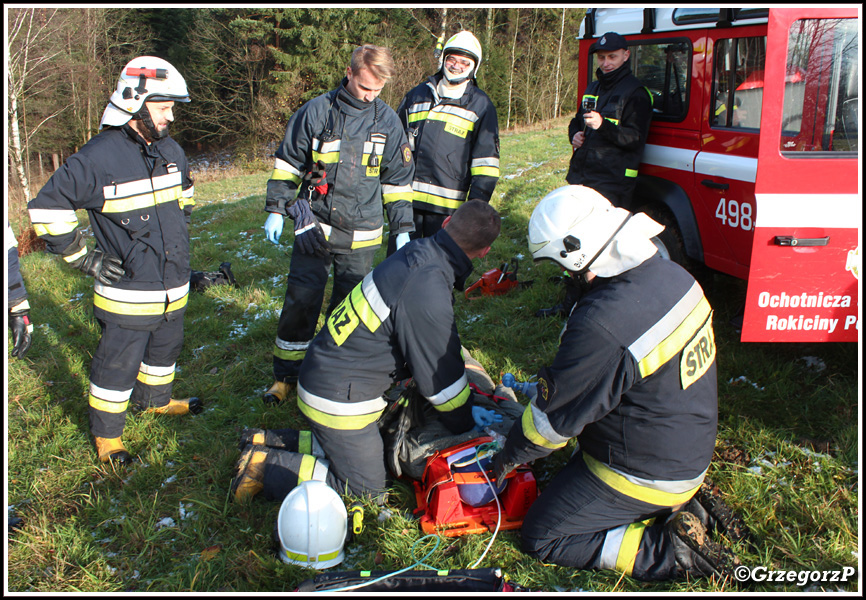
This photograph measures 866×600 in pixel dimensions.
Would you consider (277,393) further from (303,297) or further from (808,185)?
(808,185)

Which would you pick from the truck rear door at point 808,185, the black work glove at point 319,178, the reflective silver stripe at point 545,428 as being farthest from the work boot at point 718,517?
the black work glove at point 319,178

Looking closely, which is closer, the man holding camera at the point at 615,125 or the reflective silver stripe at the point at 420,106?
the man holding camera at the point at 615,125

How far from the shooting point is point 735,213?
375cm

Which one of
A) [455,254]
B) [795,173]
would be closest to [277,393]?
[455,254]

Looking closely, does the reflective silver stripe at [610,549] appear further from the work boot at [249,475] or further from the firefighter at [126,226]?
the firefighter at [126,226]

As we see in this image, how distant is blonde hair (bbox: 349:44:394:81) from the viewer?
3.65 metres

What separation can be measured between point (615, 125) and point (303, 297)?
111 inches

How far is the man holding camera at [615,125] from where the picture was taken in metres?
4.43

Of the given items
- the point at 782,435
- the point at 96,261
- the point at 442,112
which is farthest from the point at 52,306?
the point at 782,435

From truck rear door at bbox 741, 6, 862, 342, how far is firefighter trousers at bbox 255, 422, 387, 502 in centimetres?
223

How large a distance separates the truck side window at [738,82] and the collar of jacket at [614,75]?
73cm

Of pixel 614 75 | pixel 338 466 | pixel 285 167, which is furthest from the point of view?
pixel 614 75

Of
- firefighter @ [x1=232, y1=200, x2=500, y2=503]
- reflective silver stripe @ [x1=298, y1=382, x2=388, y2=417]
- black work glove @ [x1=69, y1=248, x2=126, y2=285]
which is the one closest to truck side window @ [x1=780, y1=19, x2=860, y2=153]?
firefighter @ [x1=232, y1=200, x2=500, y2=503]

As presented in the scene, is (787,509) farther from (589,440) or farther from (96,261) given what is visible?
(96,261)
